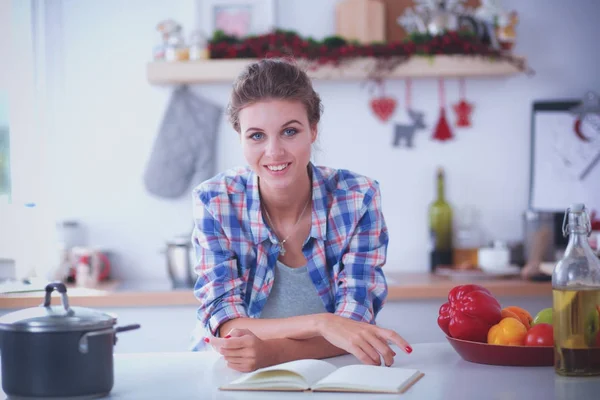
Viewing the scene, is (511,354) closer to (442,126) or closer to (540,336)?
(540,336)

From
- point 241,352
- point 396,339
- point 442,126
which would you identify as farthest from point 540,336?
point 442,126

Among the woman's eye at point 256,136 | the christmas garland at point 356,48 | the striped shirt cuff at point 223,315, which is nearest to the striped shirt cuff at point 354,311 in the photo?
the striped shirt cuff at point 223,315

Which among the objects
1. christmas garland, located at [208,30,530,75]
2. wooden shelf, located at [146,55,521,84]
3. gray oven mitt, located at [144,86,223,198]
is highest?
christmas garland, located at [208,30,530,75]

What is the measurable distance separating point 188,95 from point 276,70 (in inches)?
67.8

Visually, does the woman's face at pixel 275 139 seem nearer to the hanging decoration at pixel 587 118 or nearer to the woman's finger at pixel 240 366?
the woman's finger at pixel 240 366

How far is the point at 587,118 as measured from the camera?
3.56 metres

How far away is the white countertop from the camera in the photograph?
1192mm

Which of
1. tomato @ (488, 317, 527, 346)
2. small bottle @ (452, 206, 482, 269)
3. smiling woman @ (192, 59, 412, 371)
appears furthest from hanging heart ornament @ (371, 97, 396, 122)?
tomato @ (488, 317, 527, 346)

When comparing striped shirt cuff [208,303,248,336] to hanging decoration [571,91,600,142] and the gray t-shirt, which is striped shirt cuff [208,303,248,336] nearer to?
the gray t-shirt

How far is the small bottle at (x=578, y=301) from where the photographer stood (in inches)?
49.6

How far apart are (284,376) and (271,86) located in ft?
2.70

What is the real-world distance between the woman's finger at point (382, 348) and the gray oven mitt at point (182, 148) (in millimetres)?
2130

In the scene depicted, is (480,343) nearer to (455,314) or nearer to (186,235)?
(455,314)

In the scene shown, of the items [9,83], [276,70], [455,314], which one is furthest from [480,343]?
[9,83]
